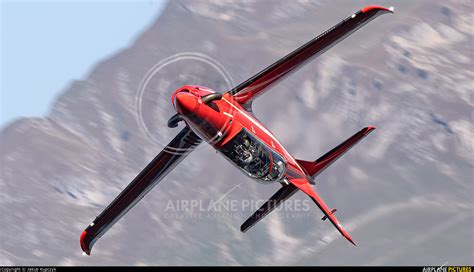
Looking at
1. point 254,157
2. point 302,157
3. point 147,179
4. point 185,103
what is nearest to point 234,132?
point 254,157

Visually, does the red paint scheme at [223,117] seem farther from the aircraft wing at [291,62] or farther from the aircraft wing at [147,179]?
the aircraft wing at [147,179]

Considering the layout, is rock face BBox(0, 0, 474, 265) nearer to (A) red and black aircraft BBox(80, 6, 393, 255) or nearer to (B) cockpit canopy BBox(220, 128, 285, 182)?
(A) red and black aircraft BBox(80, 6, 393, 255)

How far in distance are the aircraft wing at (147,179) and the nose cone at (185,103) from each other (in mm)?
4169

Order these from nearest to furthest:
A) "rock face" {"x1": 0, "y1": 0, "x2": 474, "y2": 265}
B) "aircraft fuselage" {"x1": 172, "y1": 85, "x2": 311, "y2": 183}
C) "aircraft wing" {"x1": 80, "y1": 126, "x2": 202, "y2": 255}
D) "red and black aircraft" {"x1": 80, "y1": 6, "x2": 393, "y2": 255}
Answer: "aircraft fuselage" {"x1": 172, "y1": 85, "x2": 311, "y2": 183} < "red and black aircraft" {"x1": 80, "y1": 6, "x2": 393, "y2": 255} < "aircraft wing" {"x1": 80, "y1": 126, "x2": 202, "y2": 255} < "rock face" {"x1": 0, "y1": 0, "x2": 474, "y2": 265}

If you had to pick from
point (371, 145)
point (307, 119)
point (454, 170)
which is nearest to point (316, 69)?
point (307, 119)

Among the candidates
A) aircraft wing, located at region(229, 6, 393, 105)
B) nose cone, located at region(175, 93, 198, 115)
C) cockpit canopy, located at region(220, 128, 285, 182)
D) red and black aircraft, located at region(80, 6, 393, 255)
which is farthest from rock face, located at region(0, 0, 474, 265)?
nose cone, located at region(175, 93, 198, 115)

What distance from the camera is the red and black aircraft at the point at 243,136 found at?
86.9ft

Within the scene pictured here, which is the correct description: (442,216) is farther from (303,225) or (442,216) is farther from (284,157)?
(284,157)

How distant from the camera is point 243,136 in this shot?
1105 inches

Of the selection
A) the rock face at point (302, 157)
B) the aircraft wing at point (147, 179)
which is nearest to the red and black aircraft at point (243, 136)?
the aircraft wing at point (147, 179)

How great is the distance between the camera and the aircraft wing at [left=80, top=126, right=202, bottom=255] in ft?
100

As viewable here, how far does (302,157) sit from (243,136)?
154 feet

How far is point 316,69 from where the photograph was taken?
Result: 91938 mm

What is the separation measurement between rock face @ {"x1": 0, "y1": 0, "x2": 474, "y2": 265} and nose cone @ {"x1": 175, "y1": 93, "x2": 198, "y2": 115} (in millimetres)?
33316
